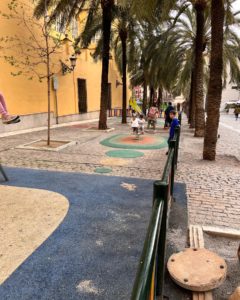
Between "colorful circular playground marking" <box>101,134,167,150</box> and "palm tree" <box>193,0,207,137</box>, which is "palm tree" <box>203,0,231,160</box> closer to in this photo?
"colorful circular playground marking" <box>101,134,167,150</box>

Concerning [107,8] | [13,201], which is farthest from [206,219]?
[107,8]

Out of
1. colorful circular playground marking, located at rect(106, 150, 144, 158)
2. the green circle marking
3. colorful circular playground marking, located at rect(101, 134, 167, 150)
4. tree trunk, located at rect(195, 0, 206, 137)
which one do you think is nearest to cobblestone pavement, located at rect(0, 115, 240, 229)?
the green circle marking

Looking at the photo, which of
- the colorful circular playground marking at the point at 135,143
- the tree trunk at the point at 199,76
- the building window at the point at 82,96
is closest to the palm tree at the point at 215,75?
the colorful circular playground marking at the point at 135,143

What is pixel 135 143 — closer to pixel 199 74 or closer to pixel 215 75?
pixel 215 75

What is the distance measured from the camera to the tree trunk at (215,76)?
788cm

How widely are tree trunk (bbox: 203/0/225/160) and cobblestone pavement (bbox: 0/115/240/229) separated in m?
0.68

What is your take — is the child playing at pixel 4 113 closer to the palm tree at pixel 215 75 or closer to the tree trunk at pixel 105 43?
the palm tree at pixel 215 75

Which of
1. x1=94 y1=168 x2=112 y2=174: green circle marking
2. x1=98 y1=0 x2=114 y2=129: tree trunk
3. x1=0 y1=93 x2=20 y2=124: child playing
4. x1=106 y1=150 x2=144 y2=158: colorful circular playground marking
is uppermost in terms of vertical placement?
x1=98 y1=0 x2=114 y2=129: tree trunk

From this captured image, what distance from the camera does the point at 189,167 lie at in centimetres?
759

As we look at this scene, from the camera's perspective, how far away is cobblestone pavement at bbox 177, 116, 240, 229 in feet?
14.6

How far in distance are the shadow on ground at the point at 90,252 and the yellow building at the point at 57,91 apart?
10.2m

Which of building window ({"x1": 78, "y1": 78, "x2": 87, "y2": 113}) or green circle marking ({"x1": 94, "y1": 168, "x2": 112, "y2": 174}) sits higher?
building window ({"x1": 78, "y1": 78, "x2": 87, "y2": 113})

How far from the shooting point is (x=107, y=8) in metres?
13.9

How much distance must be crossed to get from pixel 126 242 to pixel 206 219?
154 cm
